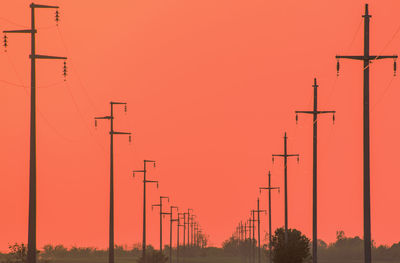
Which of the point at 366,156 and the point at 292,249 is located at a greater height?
the point at 366,156

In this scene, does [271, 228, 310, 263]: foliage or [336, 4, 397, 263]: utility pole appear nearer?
[336, 4, 397, 263]: utility pole

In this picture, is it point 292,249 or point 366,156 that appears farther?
point 292,249

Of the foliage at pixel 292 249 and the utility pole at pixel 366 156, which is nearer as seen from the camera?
the utility pole at pixel 366 156

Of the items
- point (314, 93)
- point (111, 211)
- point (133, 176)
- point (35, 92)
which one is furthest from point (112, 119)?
point (35, 92)

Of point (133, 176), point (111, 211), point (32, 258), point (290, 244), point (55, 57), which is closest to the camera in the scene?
point (32, 258)

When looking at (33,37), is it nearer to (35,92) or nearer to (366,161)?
(35,92)

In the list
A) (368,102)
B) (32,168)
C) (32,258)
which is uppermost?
(368,102)

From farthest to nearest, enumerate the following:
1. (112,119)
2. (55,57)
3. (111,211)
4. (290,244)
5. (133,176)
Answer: (133,176) → (290,244) → (112,119) → (111,211) → (55,57)

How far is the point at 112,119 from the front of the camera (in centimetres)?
8531

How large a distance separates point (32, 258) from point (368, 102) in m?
15.7

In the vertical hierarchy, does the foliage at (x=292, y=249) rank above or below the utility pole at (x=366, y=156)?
below

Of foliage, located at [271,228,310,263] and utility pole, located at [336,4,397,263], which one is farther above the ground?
utility pole, located at [336,4,397,263]

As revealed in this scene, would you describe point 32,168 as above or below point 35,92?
below

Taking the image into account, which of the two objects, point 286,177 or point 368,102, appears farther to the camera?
point 286,177
